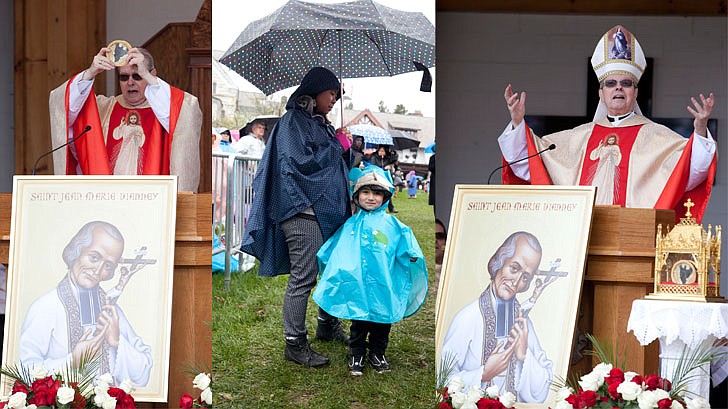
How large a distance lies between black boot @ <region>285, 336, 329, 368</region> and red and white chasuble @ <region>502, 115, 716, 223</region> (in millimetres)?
1497

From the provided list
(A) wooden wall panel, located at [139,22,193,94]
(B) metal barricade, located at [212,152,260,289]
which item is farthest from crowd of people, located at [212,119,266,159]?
(A) wooden wall panel, located at [139,22,193,94]

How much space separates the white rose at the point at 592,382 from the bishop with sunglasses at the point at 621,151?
1.23 m

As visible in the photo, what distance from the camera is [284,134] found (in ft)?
13.6

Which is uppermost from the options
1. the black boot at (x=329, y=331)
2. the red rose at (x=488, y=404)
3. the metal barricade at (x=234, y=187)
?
the metal barricade at (x=234, y=187)

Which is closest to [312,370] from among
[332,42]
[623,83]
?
[332,42]

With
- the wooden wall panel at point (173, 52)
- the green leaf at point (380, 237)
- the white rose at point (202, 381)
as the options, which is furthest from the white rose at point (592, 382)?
the wooden wall panel at point (173, 52)

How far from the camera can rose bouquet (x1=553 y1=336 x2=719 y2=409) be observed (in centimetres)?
368

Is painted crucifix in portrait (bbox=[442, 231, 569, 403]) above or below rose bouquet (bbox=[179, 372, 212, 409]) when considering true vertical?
above

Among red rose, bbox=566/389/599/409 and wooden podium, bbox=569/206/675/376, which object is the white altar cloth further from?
red rose, bbox=566/389/599/409

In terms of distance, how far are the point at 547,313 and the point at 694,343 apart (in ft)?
1.88

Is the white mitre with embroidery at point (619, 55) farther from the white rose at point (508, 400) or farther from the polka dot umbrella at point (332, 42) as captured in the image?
the white rose at point (508, 400)

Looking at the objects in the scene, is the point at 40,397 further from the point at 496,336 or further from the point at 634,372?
the point at 634,372

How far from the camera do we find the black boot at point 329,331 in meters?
4.20

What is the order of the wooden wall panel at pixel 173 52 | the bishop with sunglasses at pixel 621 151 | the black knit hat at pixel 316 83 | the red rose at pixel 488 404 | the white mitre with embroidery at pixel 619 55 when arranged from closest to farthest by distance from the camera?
the red rose at pixel 488 404 < the black knit hat at pixel 316 83 < the bishop with sunglasses at pixel 621 151 < the white mitre with embroidery at pixel 619 55 < the wooden wall panel at pixel 173 52
